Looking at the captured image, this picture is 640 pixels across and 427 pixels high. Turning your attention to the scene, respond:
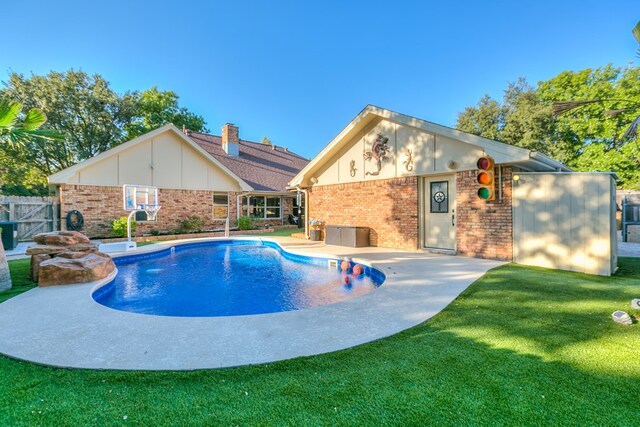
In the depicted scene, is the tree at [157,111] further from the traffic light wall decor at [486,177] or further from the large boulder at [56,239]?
the traffic light wall decor at [486,177]

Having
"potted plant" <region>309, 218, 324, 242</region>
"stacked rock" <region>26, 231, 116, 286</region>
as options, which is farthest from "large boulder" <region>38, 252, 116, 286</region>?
"potted plant" <region>309, 218, 324, 242</region>

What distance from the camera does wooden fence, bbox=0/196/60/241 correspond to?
12.7m

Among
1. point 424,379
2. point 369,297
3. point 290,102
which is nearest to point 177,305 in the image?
point 369,297

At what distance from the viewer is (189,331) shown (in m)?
3.80

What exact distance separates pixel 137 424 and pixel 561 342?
13.8 ft

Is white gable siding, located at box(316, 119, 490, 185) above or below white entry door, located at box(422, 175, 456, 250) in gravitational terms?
above

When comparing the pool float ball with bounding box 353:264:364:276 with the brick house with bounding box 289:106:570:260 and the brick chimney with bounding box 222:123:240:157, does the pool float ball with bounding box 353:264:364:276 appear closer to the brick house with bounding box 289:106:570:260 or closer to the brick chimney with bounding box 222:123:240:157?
the brick house with bounding box 289:106:570:260

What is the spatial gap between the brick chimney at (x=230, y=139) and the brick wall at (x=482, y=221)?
1763cm

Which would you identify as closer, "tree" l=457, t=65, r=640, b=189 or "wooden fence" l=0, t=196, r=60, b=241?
"wooden fence" l=0, t=196, r=60, b=241

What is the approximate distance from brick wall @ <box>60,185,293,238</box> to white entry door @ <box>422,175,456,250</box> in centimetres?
1278

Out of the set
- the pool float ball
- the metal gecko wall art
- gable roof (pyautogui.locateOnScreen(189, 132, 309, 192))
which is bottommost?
the pool float ball

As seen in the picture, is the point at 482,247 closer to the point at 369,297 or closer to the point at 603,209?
the point at 603,209

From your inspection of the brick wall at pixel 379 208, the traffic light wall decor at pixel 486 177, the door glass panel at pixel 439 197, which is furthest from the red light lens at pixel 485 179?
the brick wall at pixel 379 208

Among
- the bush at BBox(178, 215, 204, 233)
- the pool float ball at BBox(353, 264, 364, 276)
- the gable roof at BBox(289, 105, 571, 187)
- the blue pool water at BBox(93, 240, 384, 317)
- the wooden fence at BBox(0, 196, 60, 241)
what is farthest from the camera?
the bush at BBox(178, 215, 204, 233)
